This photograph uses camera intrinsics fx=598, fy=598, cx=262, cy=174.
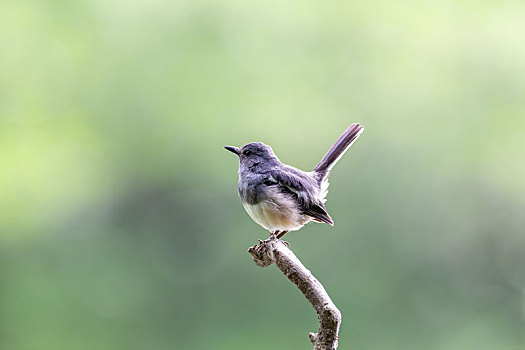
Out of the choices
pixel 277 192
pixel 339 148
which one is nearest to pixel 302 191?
pixel 277 192

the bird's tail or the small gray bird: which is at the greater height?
the bird's tail

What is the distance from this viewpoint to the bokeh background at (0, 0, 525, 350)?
123 inches

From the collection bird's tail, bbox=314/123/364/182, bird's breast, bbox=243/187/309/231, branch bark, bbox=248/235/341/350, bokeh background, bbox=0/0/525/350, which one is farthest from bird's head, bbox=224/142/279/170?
bokeh background, bbox=0/0/525/350

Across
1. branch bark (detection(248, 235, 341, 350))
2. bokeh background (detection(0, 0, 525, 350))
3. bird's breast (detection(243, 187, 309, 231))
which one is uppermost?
bokeh background (detection(0, 0, 525, 350))

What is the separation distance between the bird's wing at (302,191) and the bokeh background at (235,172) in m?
1.22

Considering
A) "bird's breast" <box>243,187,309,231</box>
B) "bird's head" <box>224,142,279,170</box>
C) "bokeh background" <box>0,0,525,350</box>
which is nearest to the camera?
"bird's breast" <box>243,187,309,231</box>

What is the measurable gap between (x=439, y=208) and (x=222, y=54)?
5.03ft

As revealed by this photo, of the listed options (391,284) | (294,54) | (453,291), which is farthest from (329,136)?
(453,291)

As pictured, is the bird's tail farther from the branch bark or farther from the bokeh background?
the bokeh background

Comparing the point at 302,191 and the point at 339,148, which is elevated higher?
the point at 339,148

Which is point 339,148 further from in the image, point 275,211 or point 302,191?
point 275,211

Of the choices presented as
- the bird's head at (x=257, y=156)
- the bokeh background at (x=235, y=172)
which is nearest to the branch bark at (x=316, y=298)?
the bird's head at (x=257, y=156)

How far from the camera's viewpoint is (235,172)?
3221mm

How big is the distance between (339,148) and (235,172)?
137cm
